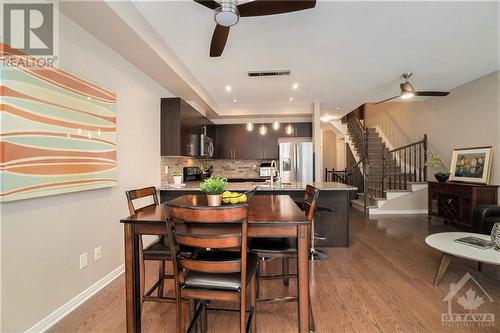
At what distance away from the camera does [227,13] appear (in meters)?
1.79

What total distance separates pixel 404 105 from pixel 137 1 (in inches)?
270

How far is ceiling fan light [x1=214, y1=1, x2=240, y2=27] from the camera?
5.82ft

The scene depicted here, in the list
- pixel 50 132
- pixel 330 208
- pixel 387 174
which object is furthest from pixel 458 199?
pixel 50 132

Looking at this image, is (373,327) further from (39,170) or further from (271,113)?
(271,113)

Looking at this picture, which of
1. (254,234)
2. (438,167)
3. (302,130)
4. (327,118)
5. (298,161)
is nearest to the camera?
(254,234)

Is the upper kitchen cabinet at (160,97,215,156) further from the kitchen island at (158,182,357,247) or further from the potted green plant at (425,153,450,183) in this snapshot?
the potted green plant at (425,153,450,183)

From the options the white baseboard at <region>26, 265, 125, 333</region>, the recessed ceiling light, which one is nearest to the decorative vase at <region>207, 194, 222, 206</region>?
the white baseboard at <region>26, 265, 125, 333</region>

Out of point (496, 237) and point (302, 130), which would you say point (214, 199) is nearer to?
point (496, 237)

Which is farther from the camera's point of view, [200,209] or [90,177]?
[90,177]

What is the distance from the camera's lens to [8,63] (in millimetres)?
1535

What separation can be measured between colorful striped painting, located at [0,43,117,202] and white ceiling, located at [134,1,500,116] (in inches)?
39.9

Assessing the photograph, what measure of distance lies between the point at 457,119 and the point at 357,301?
4.65 m

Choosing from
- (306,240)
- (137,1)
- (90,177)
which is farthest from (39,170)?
(306,240)

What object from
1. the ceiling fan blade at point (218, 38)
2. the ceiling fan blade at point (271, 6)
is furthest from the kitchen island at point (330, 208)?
the ceiling fan blade at point (271, 6)
